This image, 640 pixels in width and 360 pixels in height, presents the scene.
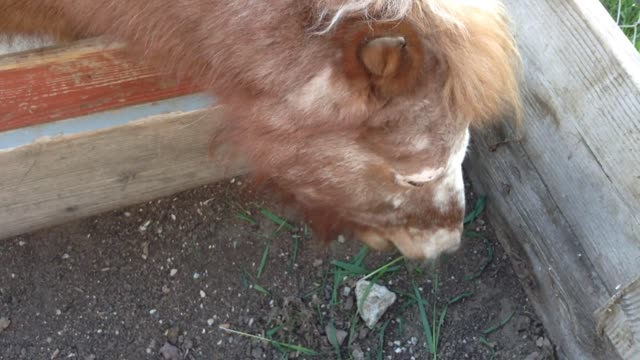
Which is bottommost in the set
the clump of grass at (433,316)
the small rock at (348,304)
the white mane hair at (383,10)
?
the small rock at (348,304)

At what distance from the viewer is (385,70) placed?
159 cm

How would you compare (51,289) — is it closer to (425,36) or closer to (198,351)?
(198,351)

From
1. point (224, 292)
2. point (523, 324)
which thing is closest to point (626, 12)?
point (523, 324)

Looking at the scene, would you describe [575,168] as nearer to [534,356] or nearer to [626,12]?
[534,356]

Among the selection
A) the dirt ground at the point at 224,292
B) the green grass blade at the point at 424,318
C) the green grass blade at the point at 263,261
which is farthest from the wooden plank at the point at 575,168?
the green grass blade at the point at 263,261

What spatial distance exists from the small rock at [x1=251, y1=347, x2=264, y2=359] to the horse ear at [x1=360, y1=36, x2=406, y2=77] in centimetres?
116

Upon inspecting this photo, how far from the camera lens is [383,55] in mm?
1552

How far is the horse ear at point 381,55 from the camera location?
5.09 feet

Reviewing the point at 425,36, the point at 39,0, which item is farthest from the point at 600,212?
the point at 39,0

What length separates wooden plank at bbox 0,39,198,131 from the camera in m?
1.93

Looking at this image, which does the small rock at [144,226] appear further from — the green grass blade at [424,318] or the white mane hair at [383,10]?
the white mane hair at [383,10]

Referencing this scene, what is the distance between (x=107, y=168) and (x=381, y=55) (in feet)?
3.81

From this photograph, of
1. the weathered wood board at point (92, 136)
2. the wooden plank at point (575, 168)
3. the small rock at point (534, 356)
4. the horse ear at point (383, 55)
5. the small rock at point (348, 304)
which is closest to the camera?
the horse ear at point (383, 55)

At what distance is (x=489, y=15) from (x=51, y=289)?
1.67 meters
